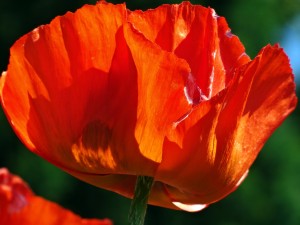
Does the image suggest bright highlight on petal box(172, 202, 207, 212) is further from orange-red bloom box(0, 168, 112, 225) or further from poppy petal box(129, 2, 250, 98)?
orange-red bloom box(0, 168, 112, 225)

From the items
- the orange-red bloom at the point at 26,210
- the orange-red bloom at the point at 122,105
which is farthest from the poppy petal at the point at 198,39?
the orange-red bloom at the point at 26,210

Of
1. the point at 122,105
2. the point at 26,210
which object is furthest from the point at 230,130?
the point at 26,210

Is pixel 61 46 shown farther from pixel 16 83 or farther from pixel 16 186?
pixel 16 186

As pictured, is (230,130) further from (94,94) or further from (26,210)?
(26,210)

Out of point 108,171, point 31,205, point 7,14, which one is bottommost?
point 7,14

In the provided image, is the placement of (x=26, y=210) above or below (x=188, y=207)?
above

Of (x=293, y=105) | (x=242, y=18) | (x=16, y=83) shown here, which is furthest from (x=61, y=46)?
(x=242, y=18)

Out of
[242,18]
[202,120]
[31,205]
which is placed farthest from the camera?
[242,18]
